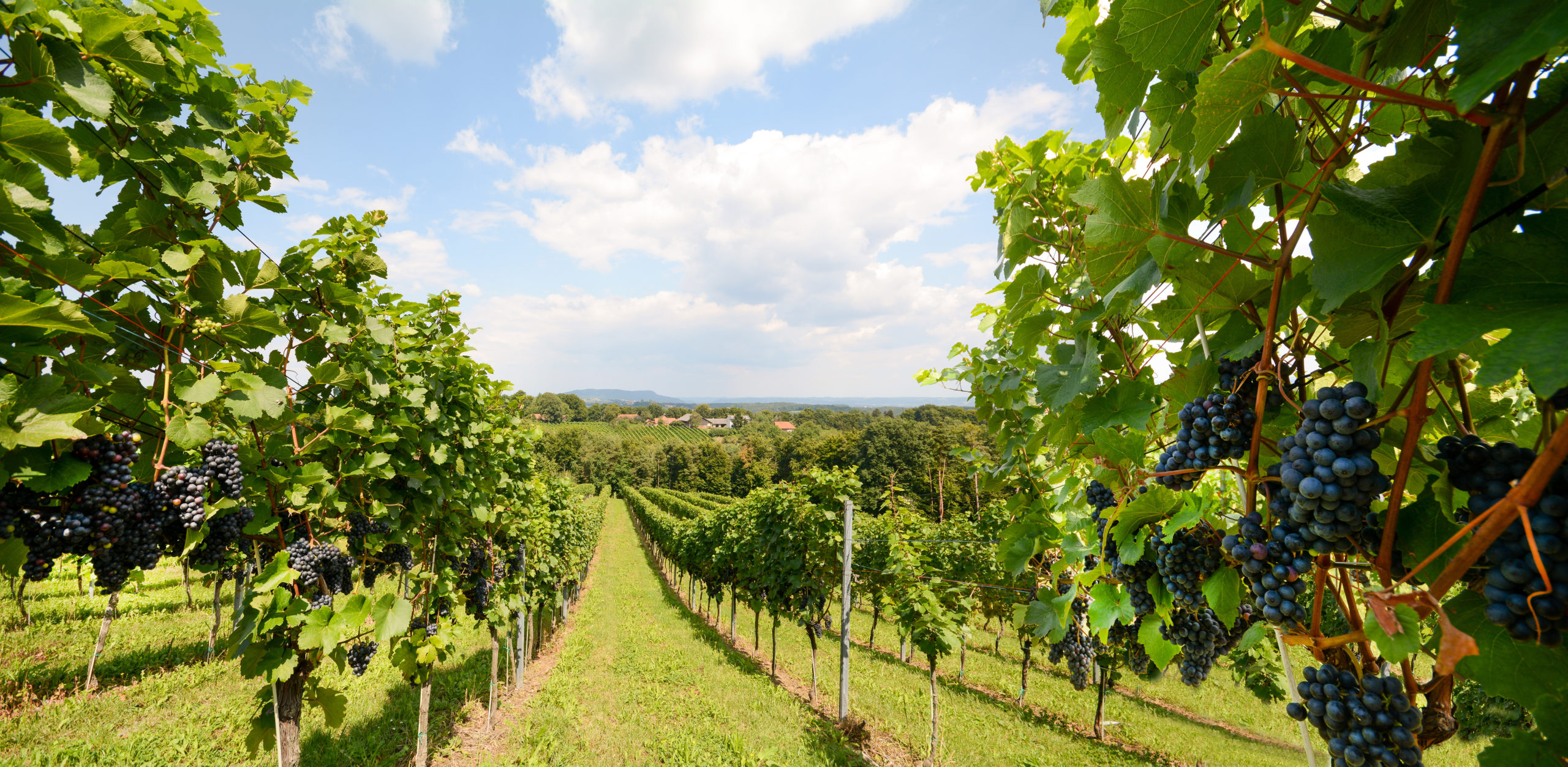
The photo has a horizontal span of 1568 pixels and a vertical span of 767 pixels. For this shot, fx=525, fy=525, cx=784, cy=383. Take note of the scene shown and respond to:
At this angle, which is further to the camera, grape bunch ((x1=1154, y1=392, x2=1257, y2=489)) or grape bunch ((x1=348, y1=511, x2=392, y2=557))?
grape bunch ((x1=348, y1=511, x2=392, y2=557))

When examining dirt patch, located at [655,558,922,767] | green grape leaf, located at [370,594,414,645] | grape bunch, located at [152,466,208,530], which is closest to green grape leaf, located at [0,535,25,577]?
grape bunch, located at [152,466,208,530]

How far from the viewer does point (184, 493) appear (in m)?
2.00

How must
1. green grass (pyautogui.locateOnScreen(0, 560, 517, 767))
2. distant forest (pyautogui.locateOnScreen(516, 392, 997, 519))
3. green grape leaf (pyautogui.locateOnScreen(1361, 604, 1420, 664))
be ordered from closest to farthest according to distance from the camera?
green grape leaf (pyautogui.locateOnScreen(1361, 604, 1420, 664)) < green grass (pyautogui.locateOnScreen(0, 560, 517, 767)) < distant forest (pyautogui.locateOnScreen(516, 392, 997, 519))

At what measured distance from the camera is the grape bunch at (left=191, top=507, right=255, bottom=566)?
2.25 metres

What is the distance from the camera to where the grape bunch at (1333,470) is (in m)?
0.73

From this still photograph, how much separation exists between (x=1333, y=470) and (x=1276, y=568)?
0.69ft

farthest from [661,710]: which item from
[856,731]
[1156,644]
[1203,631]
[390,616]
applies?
[1156,644]

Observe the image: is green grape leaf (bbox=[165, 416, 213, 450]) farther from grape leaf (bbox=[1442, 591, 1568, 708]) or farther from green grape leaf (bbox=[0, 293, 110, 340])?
grape leaf (bbox=[1442, 591, 1568, 708])

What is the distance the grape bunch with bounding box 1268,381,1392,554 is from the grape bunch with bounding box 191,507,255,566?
3518 mm

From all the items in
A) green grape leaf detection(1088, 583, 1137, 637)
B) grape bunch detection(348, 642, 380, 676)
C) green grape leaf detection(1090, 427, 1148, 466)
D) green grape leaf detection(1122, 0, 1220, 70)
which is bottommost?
grape bunch detection(348, 642, 380, 676)

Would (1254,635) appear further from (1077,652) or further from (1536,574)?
(1077,652)

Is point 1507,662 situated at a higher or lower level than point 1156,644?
higher

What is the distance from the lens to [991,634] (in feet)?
64.1

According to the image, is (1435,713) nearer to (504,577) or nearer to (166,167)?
(166,167)
